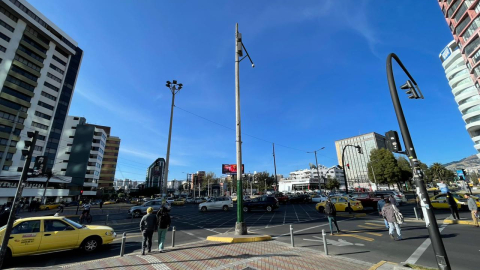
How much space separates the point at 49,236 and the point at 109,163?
3682 inches

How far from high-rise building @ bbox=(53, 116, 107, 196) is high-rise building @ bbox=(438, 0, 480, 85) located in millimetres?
105898

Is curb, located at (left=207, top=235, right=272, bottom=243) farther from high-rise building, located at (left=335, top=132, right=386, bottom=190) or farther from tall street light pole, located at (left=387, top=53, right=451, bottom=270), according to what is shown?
high-rise building, located at (left=335, top=132, right=386, bottom=190)

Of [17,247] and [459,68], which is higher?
[459,68]

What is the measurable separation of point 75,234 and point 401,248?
13093mm

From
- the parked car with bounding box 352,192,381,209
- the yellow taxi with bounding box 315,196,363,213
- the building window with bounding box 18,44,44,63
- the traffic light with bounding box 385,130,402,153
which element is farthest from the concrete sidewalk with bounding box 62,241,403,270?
the building window with bounding box 18,44,44,63

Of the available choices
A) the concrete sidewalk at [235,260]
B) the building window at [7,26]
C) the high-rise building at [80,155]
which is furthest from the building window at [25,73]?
the concrete sidewalk at [235,260]

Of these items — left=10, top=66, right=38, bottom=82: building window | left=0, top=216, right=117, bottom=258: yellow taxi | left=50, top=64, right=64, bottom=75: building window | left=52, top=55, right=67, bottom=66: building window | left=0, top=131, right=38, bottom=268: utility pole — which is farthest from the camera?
left=52, top=55, right=67, bottom=66: building window

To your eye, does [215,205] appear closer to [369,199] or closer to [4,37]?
[369,199]

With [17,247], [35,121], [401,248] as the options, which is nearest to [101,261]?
[17,247]

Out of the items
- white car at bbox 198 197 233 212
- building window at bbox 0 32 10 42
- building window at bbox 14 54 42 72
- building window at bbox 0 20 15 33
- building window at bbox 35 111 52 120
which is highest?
building window at bbox 0 20 15 33

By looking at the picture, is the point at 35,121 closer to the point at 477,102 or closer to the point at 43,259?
the point at 43,259

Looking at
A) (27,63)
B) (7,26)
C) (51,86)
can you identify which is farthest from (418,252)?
(51,86)

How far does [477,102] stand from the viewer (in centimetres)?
5069

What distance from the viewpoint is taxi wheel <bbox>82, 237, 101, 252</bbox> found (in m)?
8.55
